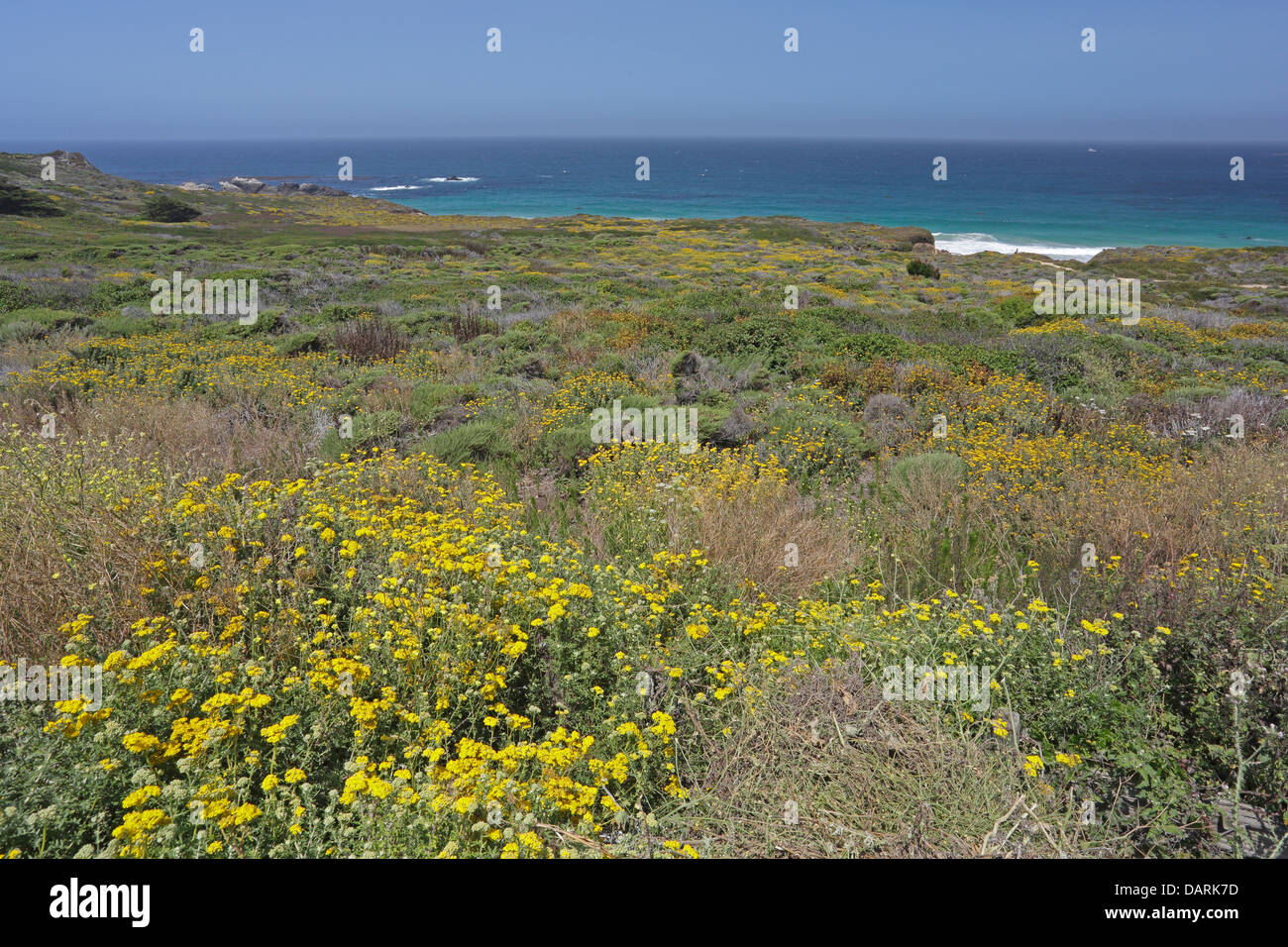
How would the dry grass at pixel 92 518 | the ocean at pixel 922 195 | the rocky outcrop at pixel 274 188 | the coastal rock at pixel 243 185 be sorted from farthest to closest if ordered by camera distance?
the coastal rock at pixel 243 185
the rocky outcrop at pixel 274 188
the ocean at pixel 922 195
the dry grass at pixel 92 518

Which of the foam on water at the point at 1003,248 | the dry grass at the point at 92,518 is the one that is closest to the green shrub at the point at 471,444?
the dry grass at the point at 92,518

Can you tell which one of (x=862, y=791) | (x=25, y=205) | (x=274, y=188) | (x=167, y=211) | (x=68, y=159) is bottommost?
(x=862, y=791)

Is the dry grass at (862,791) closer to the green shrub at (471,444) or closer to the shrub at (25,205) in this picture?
the green shrub at (471,444)

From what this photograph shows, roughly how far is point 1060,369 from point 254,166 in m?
192

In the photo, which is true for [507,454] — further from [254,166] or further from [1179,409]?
[254,166]

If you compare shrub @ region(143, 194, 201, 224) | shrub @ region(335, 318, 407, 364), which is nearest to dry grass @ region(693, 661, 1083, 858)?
shrub @ region(335, 318, 407, 364)

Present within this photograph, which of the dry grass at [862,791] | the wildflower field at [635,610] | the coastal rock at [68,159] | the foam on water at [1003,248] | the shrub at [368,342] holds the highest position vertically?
the coastal rock at [68,159]

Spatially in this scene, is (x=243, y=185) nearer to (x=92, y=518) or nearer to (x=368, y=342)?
(x=368, y=342)

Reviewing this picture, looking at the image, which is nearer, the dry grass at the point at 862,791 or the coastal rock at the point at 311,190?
the dry grass at the point at 862,791

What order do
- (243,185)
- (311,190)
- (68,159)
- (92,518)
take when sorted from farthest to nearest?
(243,185) < (311,190) < (68,159) < (92,518)

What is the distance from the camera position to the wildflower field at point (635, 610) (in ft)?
8.33

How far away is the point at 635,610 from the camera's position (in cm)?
370

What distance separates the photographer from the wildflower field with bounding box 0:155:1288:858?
8.33 ft

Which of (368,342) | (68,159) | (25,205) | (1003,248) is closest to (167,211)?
(25,205)
